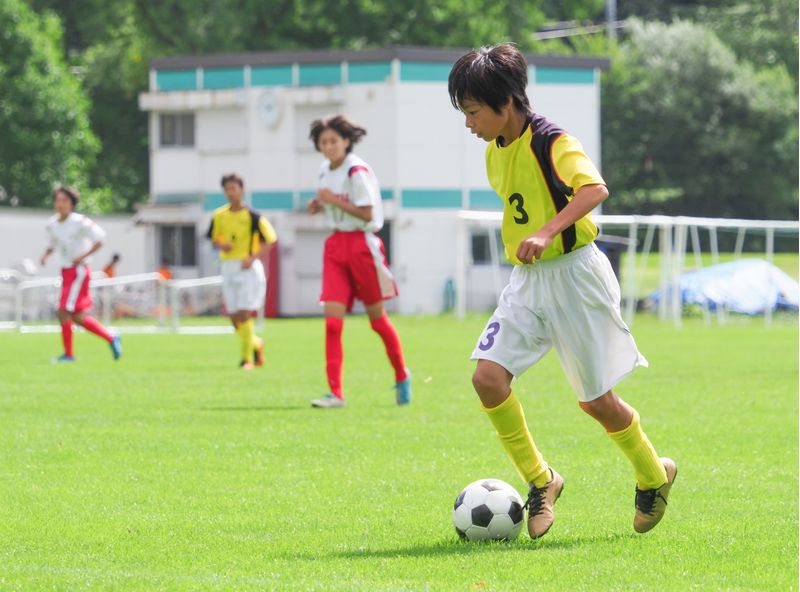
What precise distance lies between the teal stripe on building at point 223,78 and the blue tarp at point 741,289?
50.0ft

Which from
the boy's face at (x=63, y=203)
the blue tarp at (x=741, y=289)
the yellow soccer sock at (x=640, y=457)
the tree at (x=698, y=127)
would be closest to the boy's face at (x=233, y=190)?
the boy's face at (x=63, y=203)

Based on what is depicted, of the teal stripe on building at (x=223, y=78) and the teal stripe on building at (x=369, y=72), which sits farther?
the teal stripe on building at (x=223, y=78)

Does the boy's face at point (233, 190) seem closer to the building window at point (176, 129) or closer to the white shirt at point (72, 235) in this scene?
the white shirt at point (72, 235)

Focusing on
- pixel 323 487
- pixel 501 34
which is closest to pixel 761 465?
pixel 323 487

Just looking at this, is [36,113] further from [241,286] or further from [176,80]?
[241,286]

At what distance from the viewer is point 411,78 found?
45.2m

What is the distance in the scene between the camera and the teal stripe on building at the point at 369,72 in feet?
149

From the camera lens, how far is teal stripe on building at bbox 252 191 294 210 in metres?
46.9

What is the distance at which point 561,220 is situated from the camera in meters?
6.09

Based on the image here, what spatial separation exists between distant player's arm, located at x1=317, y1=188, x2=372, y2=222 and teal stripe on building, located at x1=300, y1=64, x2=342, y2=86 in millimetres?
34442

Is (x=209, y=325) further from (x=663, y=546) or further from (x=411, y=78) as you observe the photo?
(x=663, y=546)

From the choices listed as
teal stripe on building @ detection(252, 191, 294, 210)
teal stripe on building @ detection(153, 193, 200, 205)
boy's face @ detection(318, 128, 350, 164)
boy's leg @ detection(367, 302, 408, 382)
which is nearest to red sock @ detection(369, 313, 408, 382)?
boy's leg @ detection(367, 302, 408, 382)

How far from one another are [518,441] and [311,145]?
40.3 meters

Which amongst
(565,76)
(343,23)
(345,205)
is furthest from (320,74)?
(345,205)
